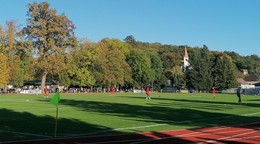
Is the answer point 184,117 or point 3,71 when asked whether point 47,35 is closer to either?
point 3,71

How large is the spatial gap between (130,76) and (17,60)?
35181 millimetres

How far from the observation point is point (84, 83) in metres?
91.9

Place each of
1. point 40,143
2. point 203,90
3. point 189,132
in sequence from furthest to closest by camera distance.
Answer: point 203,90 → point 189,132 → point 40,143

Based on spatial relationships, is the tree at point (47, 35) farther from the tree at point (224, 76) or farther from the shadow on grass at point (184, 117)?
the tree at point (224, 76)

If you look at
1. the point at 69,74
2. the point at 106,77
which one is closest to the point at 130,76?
the point at 106,77

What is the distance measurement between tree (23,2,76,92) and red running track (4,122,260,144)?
5907cm

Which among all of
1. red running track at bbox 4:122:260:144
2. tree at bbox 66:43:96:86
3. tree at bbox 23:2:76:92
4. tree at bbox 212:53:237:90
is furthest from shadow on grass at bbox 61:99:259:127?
tree at bbox 212:53:237:90

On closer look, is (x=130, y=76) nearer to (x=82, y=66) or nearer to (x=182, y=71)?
(x=82, y=66)

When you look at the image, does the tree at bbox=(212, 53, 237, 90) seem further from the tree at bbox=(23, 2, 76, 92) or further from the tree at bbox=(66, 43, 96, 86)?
the tree at bbox=(23, 2, 76, 92)

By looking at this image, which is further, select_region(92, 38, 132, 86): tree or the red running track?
select_region(92, 38, 132, 86): tree

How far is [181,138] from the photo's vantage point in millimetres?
13305

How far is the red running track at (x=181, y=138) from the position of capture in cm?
1227

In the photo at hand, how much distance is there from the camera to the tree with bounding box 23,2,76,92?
71.4 meters

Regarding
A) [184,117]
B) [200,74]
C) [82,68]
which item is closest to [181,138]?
[184,117]
